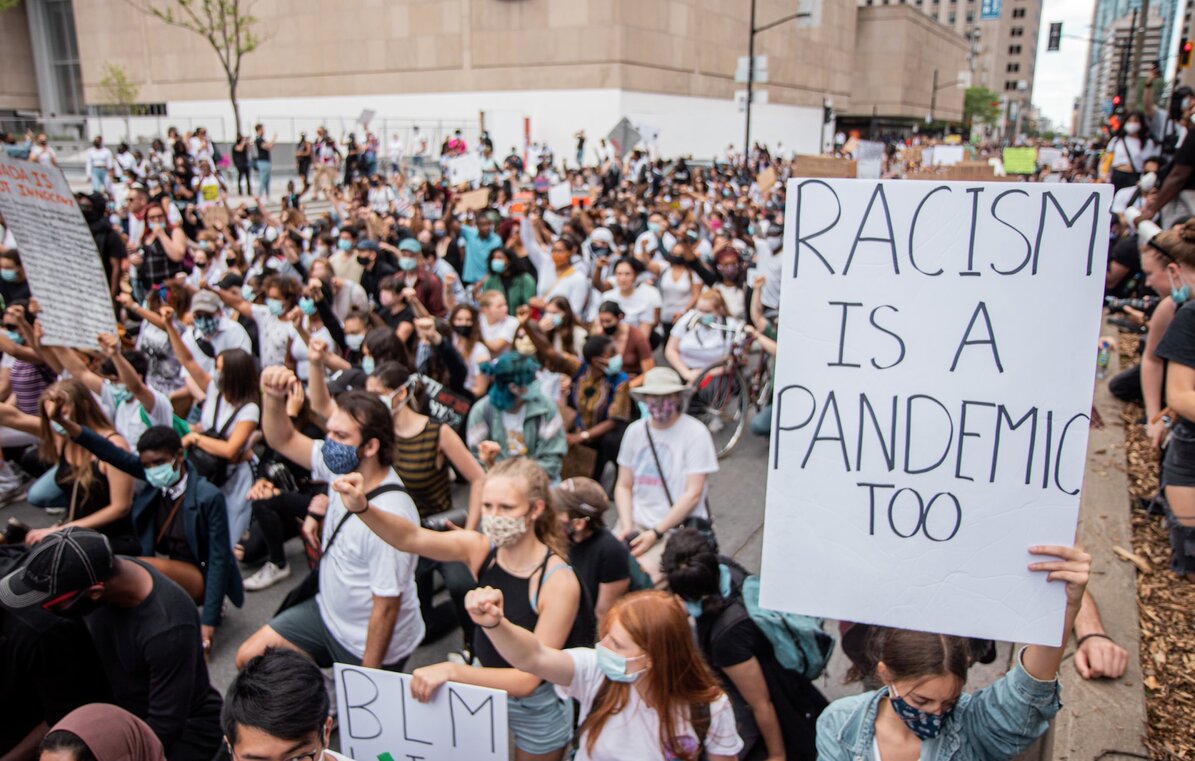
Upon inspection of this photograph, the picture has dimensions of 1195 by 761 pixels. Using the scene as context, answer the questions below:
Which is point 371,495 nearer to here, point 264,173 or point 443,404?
point 443,404

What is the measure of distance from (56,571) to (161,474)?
169 cm

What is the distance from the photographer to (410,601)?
3.65 metres

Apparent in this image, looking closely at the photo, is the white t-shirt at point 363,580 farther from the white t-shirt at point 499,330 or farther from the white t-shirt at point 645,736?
the white t-shirt at point 499,330

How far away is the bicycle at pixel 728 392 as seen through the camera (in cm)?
753

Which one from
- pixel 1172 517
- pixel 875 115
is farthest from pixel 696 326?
pixel 875 115

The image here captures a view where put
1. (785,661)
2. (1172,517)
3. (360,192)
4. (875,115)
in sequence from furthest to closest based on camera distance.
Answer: (875,115)
(360,192)
(1172,517)
(785,661)

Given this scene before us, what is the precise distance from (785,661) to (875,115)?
75.0 metres

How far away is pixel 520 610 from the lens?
10.2 ft

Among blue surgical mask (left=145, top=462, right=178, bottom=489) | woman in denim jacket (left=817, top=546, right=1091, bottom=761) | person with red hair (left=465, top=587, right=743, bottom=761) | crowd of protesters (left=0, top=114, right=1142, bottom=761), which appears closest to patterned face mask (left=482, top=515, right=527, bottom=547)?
crowd of protesters (left=0, top=114, right=1142, bottom=761)

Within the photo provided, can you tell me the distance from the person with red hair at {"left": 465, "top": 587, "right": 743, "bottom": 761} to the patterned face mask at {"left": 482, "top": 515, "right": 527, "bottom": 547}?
20.5 inches

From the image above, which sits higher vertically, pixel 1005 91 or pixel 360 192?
pixel 1005 91

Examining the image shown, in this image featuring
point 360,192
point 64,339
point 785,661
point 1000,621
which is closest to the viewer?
point 1000,621

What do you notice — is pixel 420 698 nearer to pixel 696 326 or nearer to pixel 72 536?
pixel 72 536

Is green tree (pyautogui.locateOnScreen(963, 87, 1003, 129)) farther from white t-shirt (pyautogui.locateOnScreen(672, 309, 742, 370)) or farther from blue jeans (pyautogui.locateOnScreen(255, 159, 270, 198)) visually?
white t-shirt (pyautogui.locateOnScreen(672, 309, 742, 370))
